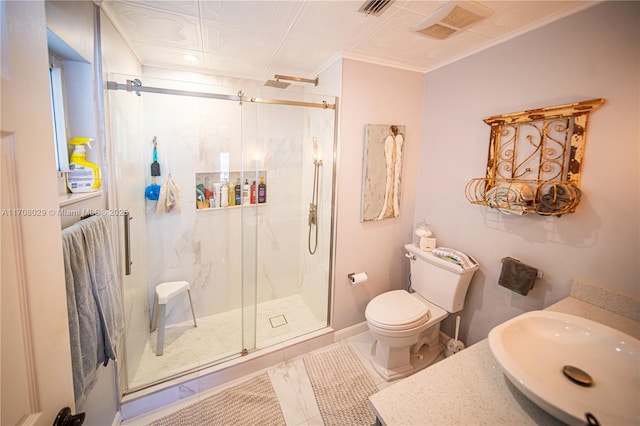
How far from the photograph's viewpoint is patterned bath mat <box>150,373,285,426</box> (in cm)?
165

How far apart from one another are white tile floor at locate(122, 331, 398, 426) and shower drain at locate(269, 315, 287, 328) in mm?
389

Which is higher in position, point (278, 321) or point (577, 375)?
point (577, 375)

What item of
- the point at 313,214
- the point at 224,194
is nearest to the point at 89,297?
the point at 224,194

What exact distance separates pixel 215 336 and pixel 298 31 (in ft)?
8.16

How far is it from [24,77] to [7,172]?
0.20 meters

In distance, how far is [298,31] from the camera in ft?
5.49

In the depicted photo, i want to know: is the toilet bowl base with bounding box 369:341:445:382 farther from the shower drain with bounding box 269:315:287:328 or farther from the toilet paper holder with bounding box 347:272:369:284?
the shower drain with bounding box 269:315:287:328

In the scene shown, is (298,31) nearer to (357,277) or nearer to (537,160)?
(537,160)

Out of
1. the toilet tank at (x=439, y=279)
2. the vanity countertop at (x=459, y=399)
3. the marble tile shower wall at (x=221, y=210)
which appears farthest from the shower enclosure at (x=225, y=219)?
the vanity countertop at (x=459, y=399)

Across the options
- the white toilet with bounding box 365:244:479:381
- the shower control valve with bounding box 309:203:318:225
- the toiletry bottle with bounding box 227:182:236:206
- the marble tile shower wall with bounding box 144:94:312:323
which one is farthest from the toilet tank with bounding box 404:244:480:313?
the toiletry bottle with bounding box 227:182:236:206

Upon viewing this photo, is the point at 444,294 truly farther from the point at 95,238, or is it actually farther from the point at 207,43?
the point at 207,43

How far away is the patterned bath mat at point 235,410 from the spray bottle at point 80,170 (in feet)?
4.86

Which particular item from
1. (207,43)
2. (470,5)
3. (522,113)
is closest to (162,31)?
(207,43)

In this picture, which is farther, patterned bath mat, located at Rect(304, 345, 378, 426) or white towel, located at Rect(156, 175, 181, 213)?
white towel, located at Rect(156, 175, 181, 213)
